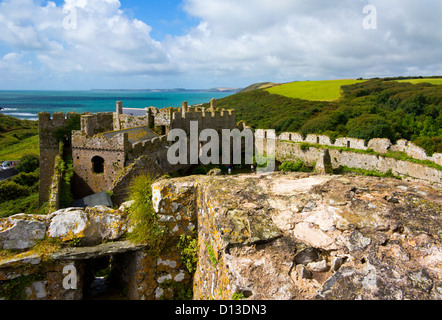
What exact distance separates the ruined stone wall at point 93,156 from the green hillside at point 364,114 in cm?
1934

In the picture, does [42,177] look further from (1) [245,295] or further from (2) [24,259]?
(1) [245,295]

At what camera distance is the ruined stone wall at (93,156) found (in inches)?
597

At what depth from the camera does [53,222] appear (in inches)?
199

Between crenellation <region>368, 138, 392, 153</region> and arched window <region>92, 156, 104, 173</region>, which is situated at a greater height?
crenellation <region>368, 138, 392, 153</region>

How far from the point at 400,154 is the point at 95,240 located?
21.1 meters

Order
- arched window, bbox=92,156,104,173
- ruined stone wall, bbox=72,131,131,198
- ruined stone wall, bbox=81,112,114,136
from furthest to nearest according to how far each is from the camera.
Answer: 1. ruined stone wall, bbox=81,112,114,136
2. arched window, bbox=92,156,104,173
3. ruined stone wall, bbox=72,131,131,198

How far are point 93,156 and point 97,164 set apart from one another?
46 cm

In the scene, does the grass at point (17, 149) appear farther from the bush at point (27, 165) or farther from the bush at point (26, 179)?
the bush at point (26, 179)

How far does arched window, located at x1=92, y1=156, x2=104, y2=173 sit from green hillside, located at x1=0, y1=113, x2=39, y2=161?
47748mm

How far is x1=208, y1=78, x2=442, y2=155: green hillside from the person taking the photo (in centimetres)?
3568

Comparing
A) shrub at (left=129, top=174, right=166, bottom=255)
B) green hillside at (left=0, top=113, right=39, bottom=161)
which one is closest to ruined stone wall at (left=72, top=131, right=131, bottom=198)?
shrub at (left=129, top=174, right=166, bottom=255)

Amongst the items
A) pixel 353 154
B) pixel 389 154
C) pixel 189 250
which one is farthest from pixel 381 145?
pixel 189 250

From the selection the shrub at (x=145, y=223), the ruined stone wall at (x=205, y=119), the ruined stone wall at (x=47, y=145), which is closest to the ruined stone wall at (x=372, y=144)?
the ruined stone wall at (x=205, y=119)

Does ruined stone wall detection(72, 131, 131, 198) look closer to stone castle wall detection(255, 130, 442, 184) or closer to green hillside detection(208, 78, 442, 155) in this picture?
stone castle wall detection(255, 130, 442, 184)
